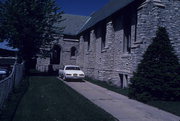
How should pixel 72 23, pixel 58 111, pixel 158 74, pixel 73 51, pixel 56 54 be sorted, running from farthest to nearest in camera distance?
pixel 72 23 → pixel 73 51 → pixel 56 54 → pixel 158 74 → pixel 58 111

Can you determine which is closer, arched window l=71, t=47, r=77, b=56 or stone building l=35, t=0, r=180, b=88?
stone building l=35, t=0, r=180, b=88

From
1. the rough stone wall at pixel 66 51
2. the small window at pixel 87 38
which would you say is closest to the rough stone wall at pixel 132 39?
the small window at pixel 87 38

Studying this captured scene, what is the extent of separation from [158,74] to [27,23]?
51.0 feet

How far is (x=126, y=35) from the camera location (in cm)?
1628

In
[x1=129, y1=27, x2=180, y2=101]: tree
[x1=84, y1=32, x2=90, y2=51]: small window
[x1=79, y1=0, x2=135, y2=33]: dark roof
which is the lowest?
[x1=129, y1=27, x2=180, y2=101]: tree

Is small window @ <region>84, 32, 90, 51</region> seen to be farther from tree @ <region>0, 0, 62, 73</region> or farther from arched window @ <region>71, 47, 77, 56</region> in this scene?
tree @ <region>0, 0, 62, 73</region>

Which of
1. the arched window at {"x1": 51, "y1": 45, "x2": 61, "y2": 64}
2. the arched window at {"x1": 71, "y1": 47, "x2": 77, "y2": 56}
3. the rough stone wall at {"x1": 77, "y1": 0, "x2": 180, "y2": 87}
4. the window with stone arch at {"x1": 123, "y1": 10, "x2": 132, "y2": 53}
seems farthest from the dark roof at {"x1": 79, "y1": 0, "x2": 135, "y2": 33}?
the arched window at {"x1": 51, "y1": 45, "x2": 61, "y2": 64}

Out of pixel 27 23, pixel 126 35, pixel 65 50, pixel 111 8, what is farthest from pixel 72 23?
pixel 126 35

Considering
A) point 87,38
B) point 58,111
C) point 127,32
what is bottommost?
point 58,111

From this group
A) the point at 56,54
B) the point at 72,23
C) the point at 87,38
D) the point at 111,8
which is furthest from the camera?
the point at 72,23

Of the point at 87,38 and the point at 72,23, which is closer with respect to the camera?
the point at 87,38

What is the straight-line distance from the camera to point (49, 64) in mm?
29828

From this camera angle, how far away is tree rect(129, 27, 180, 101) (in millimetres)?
10195

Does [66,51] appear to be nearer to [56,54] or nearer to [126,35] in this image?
[56,54]
